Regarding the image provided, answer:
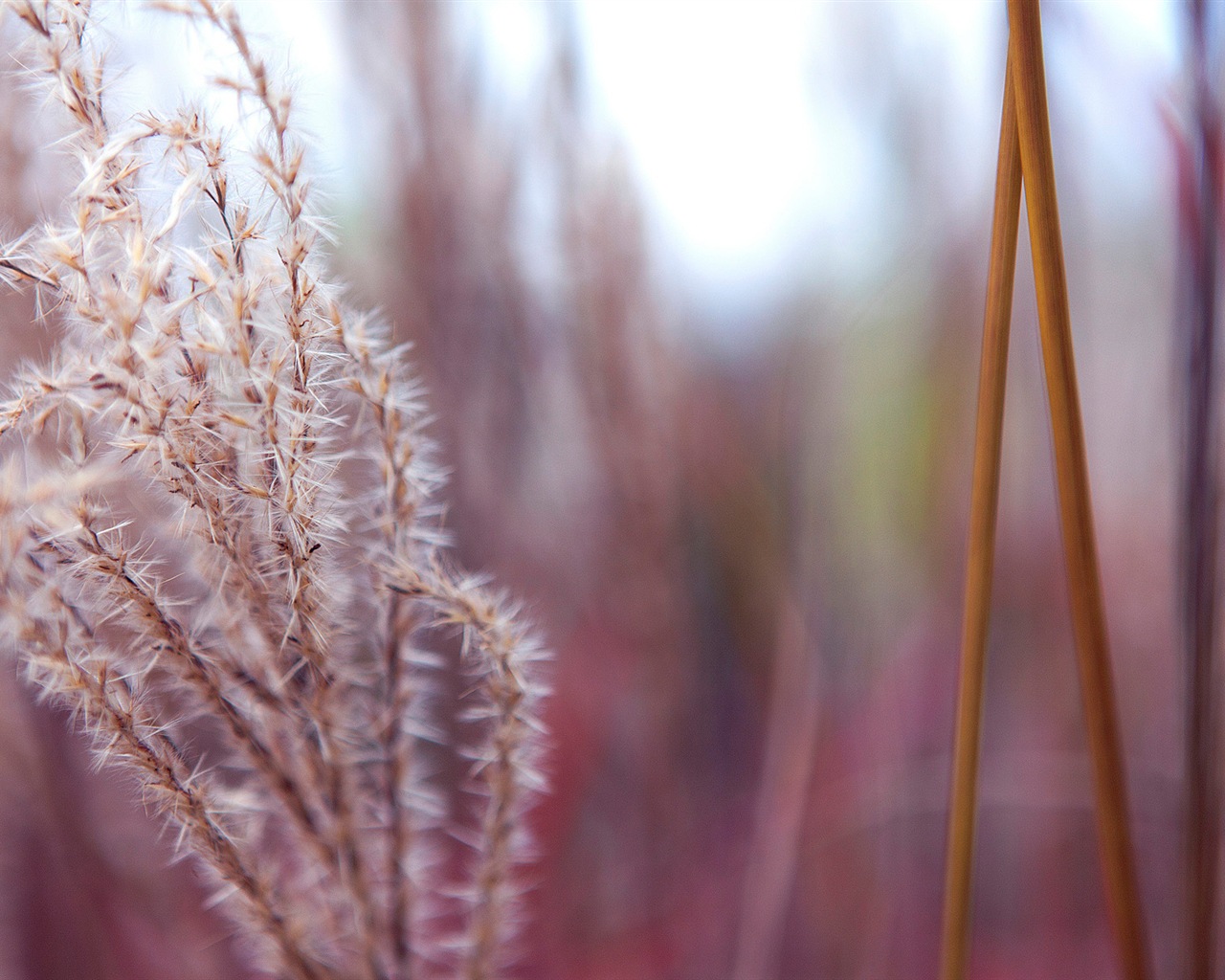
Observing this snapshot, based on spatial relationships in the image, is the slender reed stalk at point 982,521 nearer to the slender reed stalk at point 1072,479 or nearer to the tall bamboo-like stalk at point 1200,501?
the slender reed stalk at point 1072,479

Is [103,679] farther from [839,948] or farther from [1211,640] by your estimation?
[839,948]

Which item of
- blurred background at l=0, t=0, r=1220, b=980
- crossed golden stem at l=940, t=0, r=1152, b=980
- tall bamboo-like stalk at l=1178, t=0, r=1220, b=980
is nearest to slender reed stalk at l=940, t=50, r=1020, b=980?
crossed golden stem at l=940, t=0, r=1152, b=980

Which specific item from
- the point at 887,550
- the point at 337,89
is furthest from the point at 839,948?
the point at 337,89

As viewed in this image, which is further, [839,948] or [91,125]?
[839,948]

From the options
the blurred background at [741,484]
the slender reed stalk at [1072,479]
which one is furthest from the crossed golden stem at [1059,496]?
the blurred background at [741,484]

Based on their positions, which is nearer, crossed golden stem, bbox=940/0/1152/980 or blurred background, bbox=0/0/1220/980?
crossed golden stem, bbox=940/0/1152/980

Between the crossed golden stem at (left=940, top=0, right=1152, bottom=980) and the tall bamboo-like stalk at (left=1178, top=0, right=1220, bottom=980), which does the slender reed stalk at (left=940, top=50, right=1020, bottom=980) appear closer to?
the crossed golden stem at (left=940, top=0, right=1152, bottom=980)
